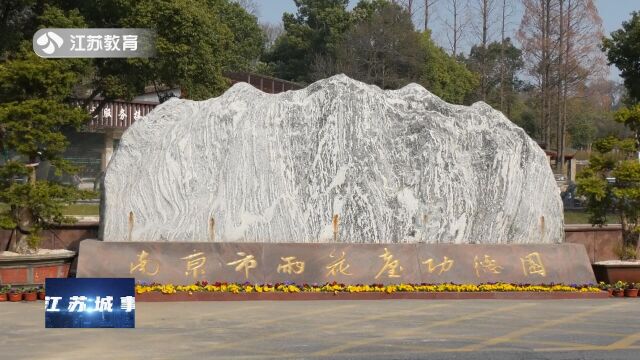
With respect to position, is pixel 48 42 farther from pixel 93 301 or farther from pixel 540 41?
pixel 540 41

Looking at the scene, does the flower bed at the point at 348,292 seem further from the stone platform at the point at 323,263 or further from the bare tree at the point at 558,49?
the bare tree at the point at 558,49

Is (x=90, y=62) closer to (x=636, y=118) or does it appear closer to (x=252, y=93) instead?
(x=252, y=93)

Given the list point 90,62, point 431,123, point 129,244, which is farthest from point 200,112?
point 90,62

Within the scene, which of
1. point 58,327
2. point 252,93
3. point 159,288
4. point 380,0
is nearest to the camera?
point 58,327

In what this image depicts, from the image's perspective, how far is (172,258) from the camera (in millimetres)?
12852

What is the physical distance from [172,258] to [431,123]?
462 cm

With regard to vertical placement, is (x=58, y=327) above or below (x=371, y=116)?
below

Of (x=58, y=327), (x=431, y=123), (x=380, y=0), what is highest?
(x=380, y=0)

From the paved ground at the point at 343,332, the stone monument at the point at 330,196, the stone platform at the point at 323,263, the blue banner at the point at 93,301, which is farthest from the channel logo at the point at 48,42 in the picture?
the blue banner at the point at 93,301

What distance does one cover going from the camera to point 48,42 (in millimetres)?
14883

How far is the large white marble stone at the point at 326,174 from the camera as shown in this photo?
13500 mm

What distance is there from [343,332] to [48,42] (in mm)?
7963

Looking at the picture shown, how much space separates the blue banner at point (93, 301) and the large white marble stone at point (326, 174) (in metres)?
4.32

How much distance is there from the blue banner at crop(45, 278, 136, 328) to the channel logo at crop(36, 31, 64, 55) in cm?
655
